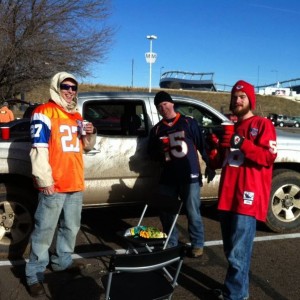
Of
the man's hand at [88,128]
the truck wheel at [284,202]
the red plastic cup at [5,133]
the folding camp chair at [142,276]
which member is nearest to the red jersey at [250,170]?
the folding camp chair at [142,276]

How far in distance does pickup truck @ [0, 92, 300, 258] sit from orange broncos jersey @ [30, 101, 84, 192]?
0.88 meters

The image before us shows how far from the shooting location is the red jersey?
125 inches

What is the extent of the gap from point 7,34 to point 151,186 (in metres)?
9.83

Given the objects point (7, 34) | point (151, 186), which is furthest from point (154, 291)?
point (7, 34)

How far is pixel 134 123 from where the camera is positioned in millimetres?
5270

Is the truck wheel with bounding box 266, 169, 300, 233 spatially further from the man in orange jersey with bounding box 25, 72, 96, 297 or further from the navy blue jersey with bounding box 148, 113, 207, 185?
the man in orange jersey with bounding box 25, 72, 96, 297

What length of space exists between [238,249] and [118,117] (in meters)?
2.53

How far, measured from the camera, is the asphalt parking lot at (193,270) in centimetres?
391

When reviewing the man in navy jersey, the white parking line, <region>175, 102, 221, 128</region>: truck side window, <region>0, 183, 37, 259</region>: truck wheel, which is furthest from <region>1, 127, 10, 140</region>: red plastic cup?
<region>175, 102, 221, 128</region>: truck side window

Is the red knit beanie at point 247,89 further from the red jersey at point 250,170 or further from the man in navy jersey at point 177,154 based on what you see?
the man in navy jersey at point 177,154

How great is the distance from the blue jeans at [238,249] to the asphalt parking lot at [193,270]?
0.46m

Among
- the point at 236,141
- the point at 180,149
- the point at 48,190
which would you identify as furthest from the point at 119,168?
the point at 236,141

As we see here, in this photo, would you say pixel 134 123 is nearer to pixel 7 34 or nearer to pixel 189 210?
pixel 189 210

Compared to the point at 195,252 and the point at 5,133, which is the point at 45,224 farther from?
the point at 195,252
